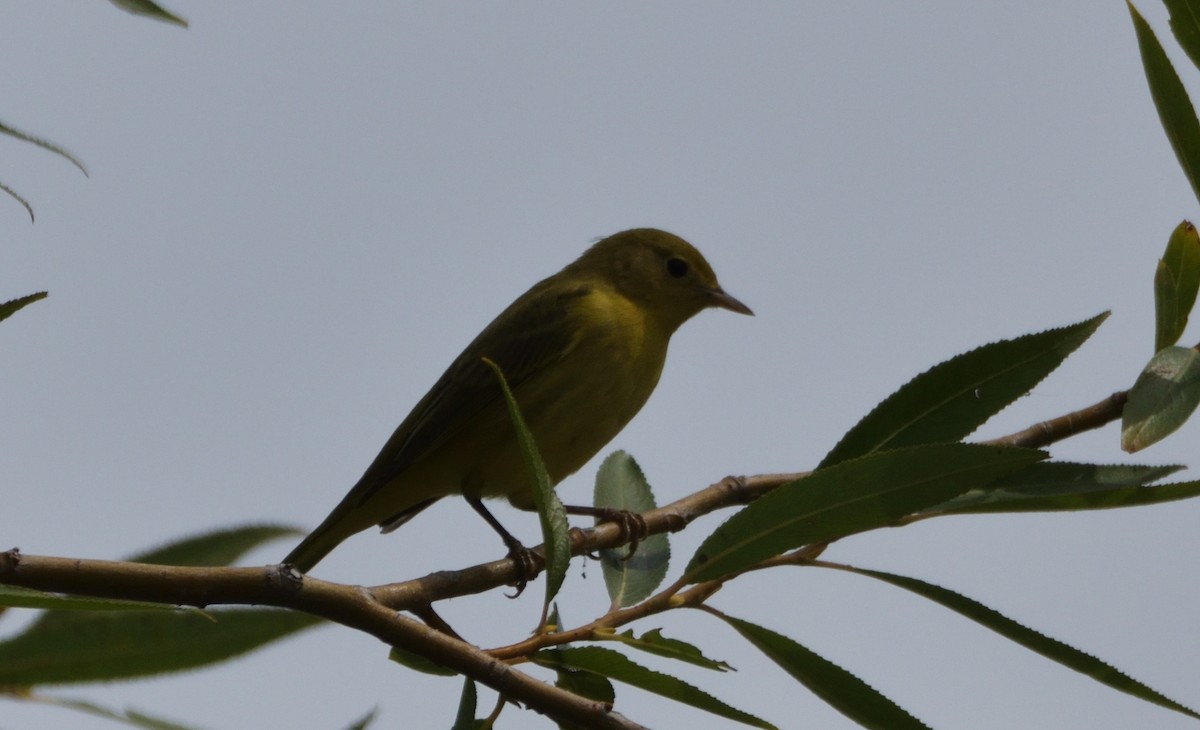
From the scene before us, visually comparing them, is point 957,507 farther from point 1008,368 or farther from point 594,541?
point 594,541

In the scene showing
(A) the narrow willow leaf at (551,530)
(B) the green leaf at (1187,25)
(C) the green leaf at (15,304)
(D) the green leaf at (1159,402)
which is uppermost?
(B) the green leaf at (1187,25)

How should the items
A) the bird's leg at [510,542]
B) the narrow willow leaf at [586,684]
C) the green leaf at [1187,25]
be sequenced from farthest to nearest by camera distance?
the bird's leg at [510,542], the green leaf at [1187,25], the narrow willow leaf at [586,684]

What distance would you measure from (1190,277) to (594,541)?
1.50 meters

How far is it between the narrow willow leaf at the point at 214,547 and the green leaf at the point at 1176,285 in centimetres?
188

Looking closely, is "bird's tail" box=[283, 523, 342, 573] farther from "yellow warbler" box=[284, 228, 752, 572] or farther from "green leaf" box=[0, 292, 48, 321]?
"green leaf" box=[0, 292, 48, 321]

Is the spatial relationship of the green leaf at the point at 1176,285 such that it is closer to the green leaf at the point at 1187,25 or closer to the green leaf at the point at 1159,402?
the green leaf at the point at 1159,402

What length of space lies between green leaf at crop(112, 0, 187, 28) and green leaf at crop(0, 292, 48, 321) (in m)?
0.92

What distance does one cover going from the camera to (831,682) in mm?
2605

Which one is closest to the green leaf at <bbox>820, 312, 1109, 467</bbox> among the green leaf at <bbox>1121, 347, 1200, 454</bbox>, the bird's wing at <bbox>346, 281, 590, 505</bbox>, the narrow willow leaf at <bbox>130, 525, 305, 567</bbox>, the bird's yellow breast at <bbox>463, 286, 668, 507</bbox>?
the green leaf at <bbox>1121, 347, 1200, 454</bbox>

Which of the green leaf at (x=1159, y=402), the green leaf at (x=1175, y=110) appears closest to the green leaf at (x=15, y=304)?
the green leaf at (x=1159, y=402)

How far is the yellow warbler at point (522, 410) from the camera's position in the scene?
5336 millimetres

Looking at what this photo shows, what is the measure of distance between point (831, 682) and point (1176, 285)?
117 cm

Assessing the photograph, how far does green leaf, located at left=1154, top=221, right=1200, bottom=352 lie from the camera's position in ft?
9.61

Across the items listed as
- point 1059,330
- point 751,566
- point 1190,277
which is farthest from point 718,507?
point 1190,277
